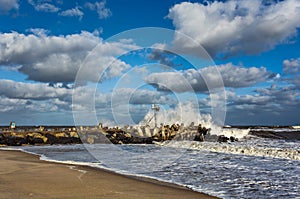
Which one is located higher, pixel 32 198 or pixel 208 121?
pixel 208 121

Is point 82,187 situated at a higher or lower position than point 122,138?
lower

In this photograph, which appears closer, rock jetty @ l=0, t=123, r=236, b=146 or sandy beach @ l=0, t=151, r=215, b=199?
sandy beach @ l=0, t=151, r=215, b=199

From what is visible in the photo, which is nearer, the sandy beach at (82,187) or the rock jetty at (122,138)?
the sandy beach at (82,187)

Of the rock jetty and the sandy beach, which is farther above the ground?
the rock jetty

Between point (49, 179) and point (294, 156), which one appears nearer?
point (49, 179)

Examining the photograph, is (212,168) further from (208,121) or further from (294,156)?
(208,121)

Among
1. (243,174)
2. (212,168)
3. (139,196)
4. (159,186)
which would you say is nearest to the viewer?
(139,196)

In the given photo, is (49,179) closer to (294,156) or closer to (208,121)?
(294,156)

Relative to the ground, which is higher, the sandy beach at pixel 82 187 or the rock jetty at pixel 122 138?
the rock jetty at pixel 122 138

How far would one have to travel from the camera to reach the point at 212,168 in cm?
1125

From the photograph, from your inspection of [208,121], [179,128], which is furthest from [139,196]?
[208,121]

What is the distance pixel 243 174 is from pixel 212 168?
1.56 meters

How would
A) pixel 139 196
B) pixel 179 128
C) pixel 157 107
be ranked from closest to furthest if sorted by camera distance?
1. pixel 139 196
2. pixel 179 128
3. pixel 157 107

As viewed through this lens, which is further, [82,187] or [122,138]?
[122,138]
